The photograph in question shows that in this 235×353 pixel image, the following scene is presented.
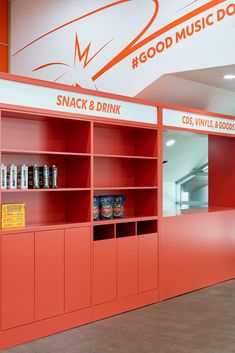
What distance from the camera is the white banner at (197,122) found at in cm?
614

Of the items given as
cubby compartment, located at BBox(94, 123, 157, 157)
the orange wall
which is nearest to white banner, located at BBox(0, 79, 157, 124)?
cubby compartment, located at BBox(94, 123, 157, 157)

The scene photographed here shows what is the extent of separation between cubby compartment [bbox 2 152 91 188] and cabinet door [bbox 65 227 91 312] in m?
0.54

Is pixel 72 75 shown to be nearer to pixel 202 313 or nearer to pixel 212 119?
pixel 212 119

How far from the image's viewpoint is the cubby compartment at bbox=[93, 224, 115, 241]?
542 cm

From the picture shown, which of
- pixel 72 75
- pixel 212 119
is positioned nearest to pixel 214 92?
pixel 212 119

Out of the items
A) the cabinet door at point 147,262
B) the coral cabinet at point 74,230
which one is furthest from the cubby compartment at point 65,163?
the cabinet door at point 147,262

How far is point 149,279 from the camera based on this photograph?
577 centimetres

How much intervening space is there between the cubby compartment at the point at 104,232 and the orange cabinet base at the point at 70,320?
714 mm

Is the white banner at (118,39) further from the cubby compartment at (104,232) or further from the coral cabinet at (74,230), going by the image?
the cubby compartment at (104,232)

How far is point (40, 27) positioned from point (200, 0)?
3.23 metres

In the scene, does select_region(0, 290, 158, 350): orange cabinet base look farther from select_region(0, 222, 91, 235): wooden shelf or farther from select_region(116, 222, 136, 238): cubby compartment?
select_region(0, 222, 91, 235): wooden shelf

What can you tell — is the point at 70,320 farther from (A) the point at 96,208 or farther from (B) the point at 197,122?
A: (B) the point at 197,122

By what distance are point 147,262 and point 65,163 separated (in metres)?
1.52

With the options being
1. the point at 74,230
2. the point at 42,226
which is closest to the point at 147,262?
the point at 74,230
